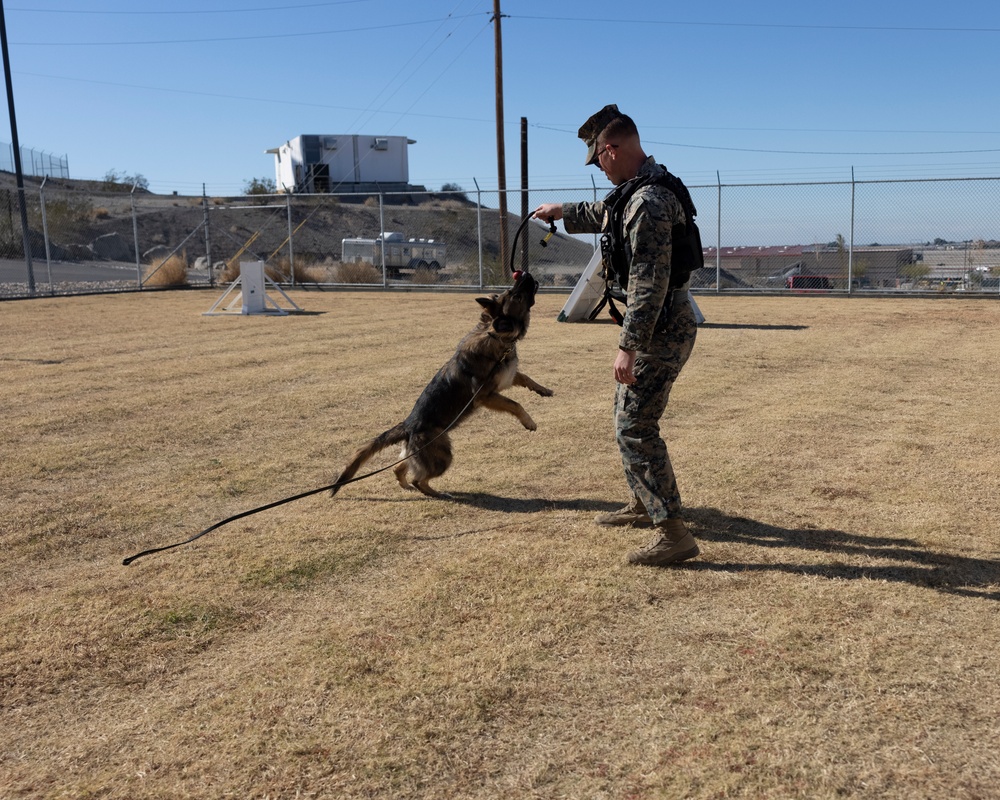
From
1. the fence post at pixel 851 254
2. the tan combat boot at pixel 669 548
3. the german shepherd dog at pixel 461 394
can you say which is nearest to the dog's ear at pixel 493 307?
the german shepherd dog at pixel 461 394

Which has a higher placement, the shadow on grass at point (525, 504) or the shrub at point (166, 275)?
the shrub at point (166, 275)

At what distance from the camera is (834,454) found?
246 inches

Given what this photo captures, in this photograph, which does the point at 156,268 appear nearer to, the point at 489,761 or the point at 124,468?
the point at 124,468

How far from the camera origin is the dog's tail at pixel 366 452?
5.20m

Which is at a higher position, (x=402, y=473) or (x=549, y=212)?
(x=549, y=212)

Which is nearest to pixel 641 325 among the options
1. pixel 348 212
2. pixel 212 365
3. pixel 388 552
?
pixel 388 552

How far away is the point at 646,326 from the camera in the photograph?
155 inches

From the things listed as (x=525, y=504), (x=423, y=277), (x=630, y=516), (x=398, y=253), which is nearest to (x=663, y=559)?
(x=630, y=516)

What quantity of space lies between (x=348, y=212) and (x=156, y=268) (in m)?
27.1

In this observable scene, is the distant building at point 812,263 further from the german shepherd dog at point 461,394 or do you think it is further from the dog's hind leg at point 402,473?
the dog's hind leg at point 402,473

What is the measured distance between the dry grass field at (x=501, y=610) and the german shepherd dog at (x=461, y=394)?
0.26 meters

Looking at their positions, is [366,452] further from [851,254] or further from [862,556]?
[851,254]

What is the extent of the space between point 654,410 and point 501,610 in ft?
4.07

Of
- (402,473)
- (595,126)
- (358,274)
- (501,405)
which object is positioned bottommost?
(402,473)
